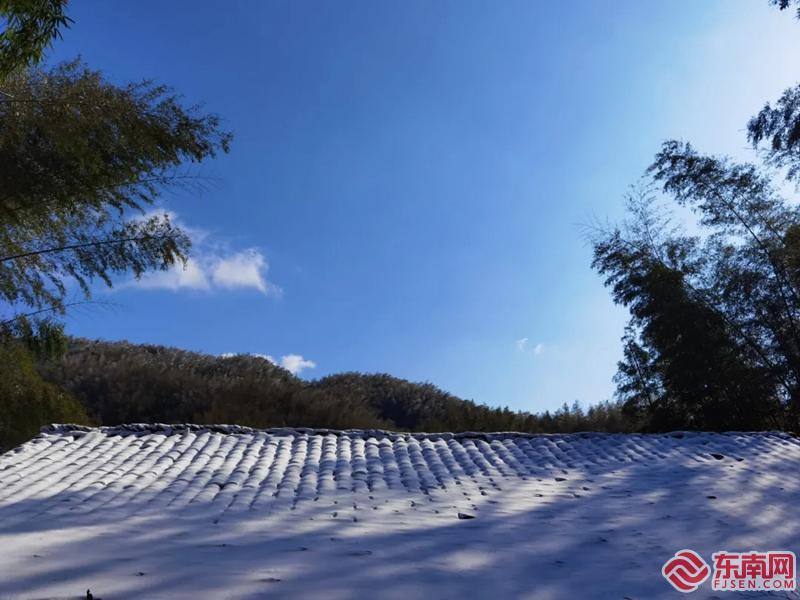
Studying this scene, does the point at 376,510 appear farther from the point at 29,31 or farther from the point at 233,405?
the point at 233,405

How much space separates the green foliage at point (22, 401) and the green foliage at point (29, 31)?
363 centimetres

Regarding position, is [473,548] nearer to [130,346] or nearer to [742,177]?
[742,177]

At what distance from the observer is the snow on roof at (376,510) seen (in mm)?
2514

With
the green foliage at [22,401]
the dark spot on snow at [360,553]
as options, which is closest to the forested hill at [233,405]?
the green foliage at [22,401]

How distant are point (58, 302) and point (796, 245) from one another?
837 centimetres

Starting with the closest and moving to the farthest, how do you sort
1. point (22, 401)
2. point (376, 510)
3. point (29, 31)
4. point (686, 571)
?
point (686, 571) < point (376, 510) < point (29, 31) < point (22, 401)

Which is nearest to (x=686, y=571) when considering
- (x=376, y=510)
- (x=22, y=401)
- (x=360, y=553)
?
(x=360, y=553)

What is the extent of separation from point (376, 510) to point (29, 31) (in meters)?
4.00

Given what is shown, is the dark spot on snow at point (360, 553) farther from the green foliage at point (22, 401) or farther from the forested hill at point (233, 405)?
the forested hill at point (233, 405)

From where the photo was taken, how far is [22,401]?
7.89m

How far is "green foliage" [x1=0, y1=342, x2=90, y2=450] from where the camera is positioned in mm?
7523

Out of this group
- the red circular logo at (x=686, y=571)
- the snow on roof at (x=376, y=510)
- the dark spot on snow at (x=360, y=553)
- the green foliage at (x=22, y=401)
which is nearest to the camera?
the snow on roof at (x=376, y=510)

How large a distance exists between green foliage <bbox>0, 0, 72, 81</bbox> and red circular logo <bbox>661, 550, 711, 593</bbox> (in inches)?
197

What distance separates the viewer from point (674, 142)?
9359 millimetres
